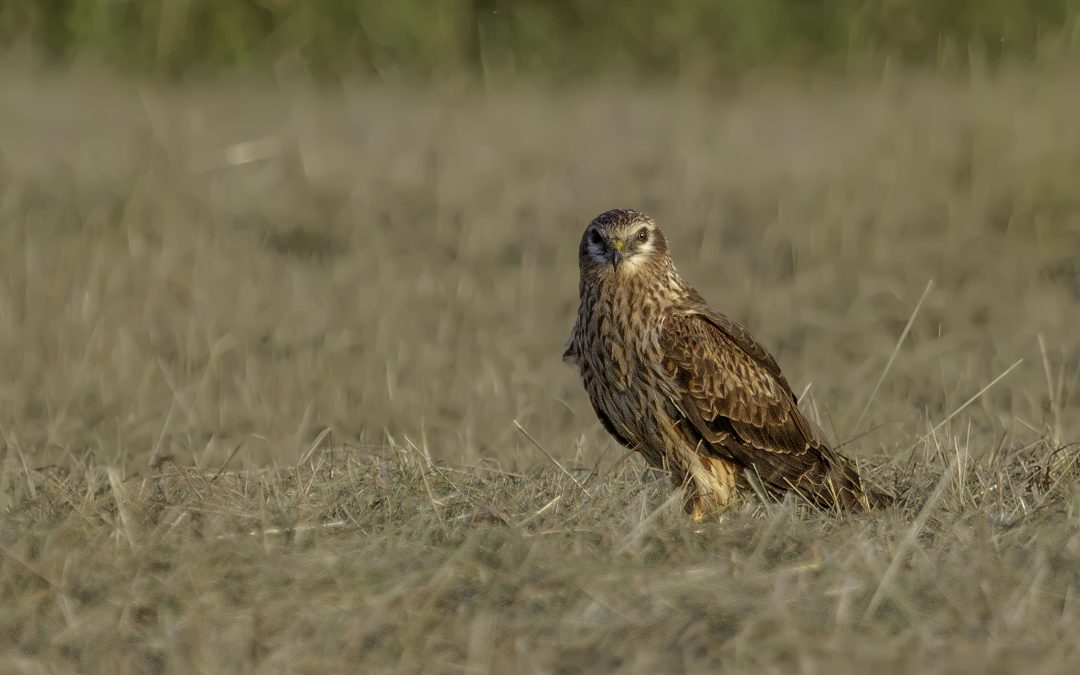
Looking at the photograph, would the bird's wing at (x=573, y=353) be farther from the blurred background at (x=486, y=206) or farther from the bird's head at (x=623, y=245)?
the blurred background at (x=486, y=206)

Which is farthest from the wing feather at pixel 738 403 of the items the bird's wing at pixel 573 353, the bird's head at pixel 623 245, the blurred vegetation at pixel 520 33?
the blurred vegetation at pixel 520 33

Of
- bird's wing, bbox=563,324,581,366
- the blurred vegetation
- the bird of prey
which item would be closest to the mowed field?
the bird of prey

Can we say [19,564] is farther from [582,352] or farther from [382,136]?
[382,136]

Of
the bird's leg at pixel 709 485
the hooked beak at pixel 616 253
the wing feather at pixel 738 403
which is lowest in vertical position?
the bird's leg at pixel 709 485

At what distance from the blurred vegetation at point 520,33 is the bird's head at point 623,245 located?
286 inches

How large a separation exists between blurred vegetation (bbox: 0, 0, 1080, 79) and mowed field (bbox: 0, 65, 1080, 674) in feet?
2.05

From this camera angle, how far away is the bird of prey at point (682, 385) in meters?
4.93

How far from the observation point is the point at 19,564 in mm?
3812

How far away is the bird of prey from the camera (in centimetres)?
493

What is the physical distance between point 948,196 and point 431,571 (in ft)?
20.1

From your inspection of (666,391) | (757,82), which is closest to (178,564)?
(666,391)

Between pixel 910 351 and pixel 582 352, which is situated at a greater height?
pixel 582 352

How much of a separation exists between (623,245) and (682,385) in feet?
1.63

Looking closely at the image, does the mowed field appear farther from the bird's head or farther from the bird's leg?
the bird's head
